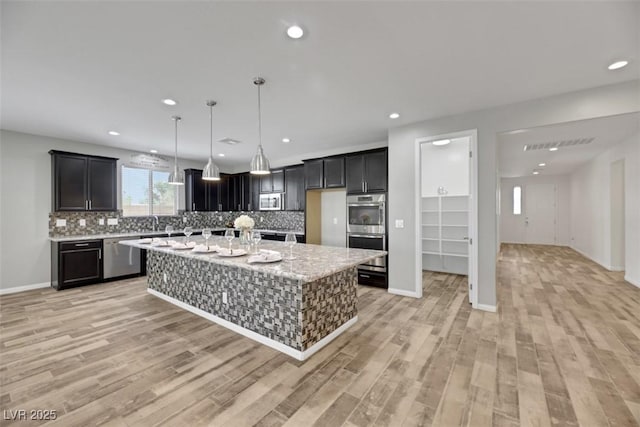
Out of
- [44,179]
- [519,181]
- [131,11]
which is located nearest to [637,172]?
[519,181]

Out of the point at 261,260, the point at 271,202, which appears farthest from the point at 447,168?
the point at 261,260

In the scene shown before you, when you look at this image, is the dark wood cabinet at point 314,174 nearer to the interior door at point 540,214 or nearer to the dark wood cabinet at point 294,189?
the dark wood cabinet at point 294,189

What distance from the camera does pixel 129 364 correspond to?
234 centimetres

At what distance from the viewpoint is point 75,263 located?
466 centimetres

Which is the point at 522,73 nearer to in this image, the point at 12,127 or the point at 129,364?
the point at 129,364

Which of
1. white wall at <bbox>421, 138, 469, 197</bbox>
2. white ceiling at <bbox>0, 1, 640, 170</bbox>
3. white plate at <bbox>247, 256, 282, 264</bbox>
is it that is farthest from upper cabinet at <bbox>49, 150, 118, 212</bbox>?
white wall at <bbox>421, 138, 469, 197</bbox>

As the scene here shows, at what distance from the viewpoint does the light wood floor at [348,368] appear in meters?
1.78

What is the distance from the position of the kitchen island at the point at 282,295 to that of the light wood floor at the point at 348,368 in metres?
0.14

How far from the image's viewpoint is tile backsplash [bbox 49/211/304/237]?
16.5 feet

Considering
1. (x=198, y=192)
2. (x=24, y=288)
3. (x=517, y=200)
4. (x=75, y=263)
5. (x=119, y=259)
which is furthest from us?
Result: (x=517, y=200)

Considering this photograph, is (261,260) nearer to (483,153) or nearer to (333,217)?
(483,153)

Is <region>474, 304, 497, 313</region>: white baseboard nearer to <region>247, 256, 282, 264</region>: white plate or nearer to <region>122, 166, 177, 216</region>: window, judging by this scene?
<region>247, 256, 282, 264</region>: white plate

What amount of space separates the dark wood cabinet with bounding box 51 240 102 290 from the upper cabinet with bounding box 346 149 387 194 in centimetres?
485

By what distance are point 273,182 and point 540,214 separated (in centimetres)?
1011
